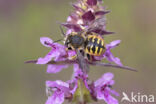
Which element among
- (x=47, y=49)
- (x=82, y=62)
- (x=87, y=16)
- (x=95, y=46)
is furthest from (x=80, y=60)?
(x=47, y=49)

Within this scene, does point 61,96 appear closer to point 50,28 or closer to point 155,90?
point 155,90

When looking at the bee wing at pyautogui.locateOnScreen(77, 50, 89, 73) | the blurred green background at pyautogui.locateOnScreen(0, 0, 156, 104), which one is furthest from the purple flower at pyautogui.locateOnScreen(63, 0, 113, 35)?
the blurred green background at pyautogui.locateOnScreen(0, 0, 156, 104)

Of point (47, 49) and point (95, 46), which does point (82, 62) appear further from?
point (47, 49)

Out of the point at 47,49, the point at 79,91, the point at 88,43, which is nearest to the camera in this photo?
the point at 79,91

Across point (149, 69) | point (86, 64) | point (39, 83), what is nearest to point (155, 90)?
point (149, 69)

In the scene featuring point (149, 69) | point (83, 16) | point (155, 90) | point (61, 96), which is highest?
point (83, 16)

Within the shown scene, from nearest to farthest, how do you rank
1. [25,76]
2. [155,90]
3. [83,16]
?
[83,16]
[155,90]
[25,76]
